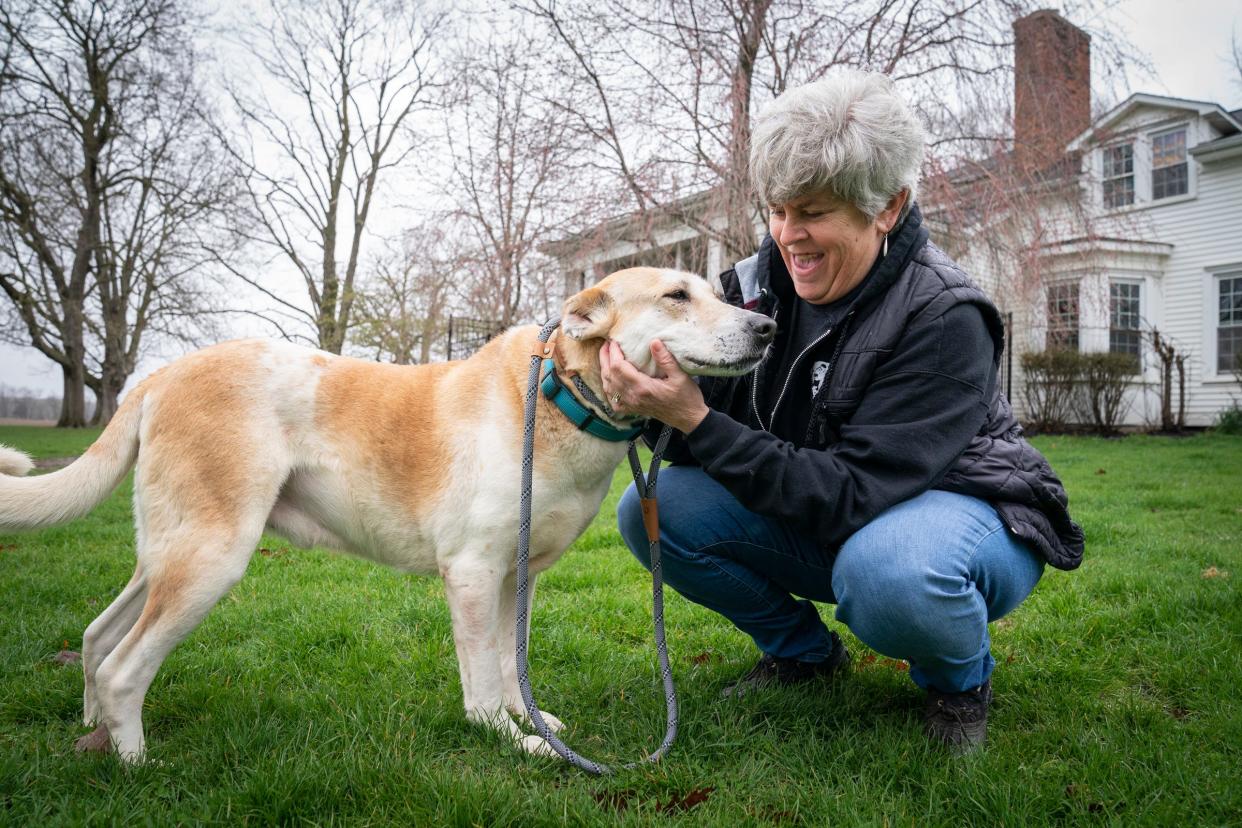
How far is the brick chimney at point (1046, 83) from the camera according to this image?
9.03 m

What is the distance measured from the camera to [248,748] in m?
2.11

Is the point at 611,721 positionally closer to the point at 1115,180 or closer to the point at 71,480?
the point at 71,480

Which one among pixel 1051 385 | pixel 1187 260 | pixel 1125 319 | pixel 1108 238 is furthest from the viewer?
pixel 1125 319

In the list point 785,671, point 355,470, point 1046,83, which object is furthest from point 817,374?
point 1046,83

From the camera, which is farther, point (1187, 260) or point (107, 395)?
point (107, 395)

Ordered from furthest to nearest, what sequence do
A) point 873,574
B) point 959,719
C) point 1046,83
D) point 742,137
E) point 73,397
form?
1. point 73,397
2. point 1046,83
3. point 742,137
4. point 959,719
5. point 873,574

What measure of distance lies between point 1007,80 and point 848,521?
29.7 ft

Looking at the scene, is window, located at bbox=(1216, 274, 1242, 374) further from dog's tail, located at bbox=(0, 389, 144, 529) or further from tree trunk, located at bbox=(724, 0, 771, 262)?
dog's tail, located at bbox=(0, 389, 144, 529)

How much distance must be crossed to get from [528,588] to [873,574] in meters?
1.06

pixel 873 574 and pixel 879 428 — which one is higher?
pixel 879 428

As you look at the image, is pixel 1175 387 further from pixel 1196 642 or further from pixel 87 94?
pixel 87 94

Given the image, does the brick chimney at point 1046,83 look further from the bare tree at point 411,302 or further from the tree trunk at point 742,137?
the bare tree at point 411,302

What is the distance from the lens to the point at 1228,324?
54.8ft

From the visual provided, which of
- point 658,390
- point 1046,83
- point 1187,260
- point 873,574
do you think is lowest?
point 873,574
